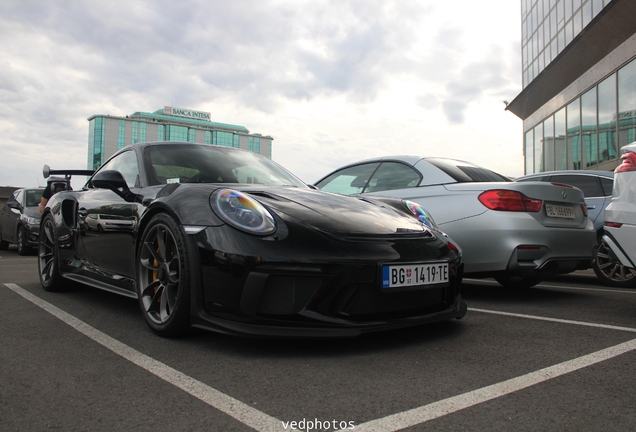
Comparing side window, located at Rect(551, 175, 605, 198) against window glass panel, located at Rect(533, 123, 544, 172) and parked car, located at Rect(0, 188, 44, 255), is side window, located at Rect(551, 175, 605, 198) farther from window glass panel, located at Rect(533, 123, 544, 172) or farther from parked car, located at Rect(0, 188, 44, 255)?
window glass panel, located at Rect(533, 123, 544, 172)

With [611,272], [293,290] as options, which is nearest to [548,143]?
[611,272]

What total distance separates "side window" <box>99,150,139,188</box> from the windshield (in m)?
0.13

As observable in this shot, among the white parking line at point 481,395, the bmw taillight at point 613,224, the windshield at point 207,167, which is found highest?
the windshield at point 207,167

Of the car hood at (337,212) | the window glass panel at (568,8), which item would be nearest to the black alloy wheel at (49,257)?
the car hood at (337,212)

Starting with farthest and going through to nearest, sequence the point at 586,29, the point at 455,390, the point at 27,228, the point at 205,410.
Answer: the point at 586,29, the point at 27,228, the point at 455,390, the point at 205,410

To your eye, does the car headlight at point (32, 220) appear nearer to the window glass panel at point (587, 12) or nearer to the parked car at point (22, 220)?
the parked car at point (22, 220)

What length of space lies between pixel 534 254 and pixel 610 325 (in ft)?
2.94

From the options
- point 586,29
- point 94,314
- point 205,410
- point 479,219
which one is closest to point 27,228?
point 94,314

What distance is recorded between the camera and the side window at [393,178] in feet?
16.9

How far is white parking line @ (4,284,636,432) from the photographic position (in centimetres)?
180

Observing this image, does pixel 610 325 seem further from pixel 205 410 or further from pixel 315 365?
pixel 205 410

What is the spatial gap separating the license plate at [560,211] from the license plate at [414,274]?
1743 mm

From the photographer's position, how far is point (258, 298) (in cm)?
258

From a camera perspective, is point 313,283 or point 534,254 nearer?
point 313,283
